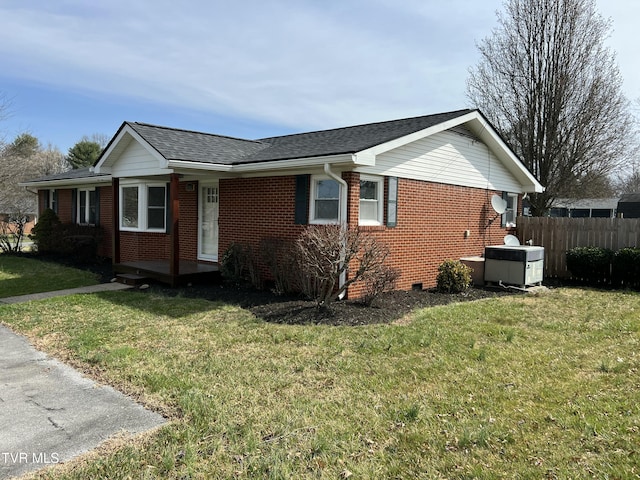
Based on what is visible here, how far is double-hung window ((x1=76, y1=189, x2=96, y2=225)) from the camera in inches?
661

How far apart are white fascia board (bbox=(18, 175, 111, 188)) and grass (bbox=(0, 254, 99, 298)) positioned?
3077 millimetres

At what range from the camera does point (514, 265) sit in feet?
36.1

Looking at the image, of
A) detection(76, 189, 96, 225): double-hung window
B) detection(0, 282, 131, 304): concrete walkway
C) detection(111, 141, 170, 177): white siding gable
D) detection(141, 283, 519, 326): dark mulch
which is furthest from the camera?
detection(76, 189, 96, 225): double-hung window

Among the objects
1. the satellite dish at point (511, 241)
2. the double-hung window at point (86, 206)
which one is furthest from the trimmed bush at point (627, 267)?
the double-hung window at point (86, 206)

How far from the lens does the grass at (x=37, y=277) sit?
10156mm

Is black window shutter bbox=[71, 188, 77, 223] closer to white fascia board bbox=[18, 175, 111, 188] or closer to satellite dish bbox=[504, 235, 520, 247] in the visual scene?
Result: white fascia board bbox=[18, 175, 111, 188]

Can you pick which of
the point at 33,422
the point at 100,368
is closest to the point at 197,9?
the point at 100,368

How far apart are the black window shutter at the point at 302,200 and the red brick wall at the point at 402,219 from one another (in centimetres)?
17

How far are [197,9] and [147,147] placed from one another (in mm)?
3092

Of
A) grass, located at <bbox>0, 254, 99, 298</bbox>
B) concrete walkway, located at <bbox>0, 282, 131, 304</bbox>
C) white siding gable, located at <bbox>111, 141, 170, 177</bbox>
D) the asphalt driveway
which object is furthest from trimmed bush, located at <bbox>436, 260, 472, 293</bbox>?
grass, located at <bbox>0, 254, 99, 298</bbox>

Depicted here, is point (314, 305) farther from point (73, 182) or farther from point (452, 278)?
point (73, 182)

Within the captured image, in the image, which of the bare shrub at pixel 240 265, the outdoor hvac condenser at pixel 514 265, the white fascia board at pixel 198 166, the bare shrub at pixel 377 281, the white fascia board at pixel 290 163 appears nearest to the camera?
the white fascia board at pixel 290 163

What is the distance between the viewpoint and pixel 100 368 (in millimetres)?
5094

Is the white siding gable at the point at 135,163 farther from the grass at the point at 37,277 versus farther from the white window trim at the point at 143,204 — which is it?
the grass at the point at 37,277
